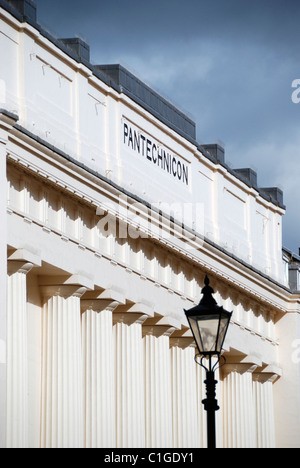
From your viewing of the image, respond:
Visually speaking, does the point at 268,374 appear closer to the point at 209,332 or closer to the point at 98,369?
the point at 98,369

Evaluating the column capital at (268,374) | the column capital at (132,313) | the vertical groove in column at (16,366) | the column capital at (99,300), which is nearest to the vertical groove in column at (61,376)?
the column capital at (99,300)

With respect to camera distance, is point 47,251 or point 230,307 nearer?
point 47,251

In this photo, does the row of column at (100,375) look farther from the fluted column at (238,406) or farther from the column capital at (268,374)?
the column capital at (268,374)

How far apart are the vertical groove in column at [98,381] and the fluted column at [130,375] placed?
1515 mm

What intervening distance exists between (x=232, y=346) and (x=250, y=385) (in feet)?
11.5

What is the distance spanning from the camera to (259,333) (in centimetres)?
5919

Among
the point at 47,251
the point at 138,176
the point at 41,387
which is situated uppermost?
the point at 138,176

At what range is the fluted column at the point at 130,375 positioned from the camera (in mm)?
46344

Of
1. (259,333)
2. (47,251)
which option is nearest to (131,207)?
(47,251)

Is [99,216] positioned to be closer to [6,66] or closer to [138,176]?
[138,176]

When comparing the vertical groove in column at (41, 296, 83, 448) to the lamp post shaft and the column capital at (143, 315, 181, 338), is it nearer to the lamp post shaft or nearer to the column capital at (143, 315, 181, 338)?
the column capital at (143, 315, 181, 338)

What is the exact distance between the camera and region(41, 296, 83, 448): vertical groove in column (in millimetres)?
41438

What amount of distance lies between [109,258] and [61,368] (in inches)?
180

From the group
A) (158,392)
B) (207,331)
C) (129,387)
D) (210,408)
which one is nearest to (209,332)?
(207,331)
